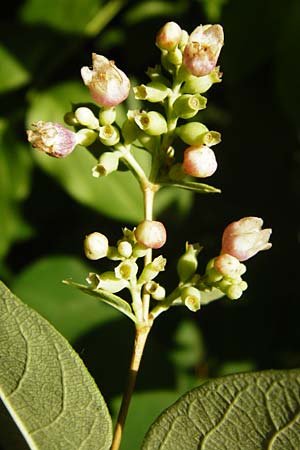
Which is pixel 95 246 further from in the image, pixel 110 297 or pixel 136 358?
pixel 136 358

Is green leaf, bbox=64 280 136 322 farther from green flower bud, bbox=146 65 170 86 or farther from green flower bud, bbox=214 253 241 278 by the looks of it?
green flower bud, bbox=146 65 170 86

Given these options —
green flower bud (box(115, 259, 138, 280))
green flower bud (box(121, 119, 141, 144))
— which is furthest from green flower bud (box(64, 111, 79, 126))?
green flower bud (box(115, 259, 138, 280))

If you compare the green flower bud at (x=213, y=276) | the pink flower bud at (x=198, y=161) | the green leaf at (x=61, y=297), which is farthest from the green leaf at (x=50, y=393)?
the green leaf at (x=61, y=297)

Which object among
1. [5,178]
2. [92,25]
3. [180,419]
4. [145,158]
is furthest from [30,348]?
[92,25]

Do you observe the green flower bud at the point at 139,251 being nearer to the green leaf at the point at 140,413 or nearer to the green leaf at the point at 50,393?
the green leaf at the point at 50,393

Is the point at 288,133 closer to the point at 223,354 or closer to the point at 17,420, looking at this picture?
the point at 223,354

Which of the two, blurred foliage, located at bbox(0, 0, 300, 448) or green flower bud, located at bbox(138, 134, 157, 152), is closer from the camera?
green flower bud, located at bbox(138, 134, 157, 152)
